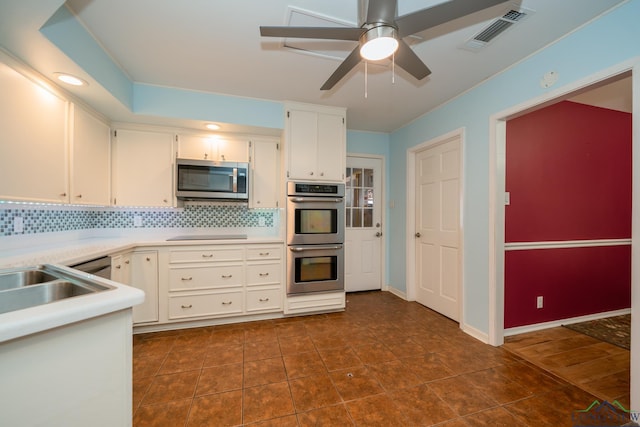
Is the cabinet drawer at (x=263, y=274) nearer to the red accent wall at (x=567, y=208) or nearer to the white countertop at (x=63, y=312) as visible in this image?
the white countertop at (x=63, y=312)

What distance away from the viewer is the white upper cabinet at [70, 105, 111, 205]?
2.22 m

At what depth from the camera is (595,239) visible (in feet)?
9.46

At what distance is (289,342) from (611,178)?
13.3 feet

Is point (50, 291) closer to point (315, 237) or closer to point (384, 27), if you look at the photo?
point (384, 27)

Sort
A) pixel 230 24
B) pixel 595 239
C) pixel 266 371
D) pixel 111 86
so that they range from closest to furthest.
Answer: pixel 230 24 < pixel 266 371 < pixel 111 86 < pixel 595 239

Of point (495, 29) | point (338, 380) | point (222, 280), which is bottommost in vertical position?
point (338, 380)

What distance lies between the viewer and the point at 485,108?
2.46 meters

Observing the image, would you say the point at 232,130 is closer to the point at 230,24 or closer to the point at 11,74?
the point at 230,24

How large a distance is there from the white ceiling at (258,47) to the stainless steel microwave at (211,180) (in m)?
0.72

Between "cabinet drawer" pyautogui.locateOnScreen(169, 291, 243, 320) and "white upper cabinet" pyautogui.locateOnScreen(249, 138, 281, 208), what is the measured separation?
1.08 m

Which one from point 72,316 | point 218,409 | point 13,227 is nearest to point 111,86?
point 13,227

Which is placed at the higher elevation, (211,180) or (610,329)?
(211,180)

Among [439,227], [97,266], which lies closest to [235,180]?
[97,266]

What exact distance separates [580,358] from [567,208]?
1483 millimetres
